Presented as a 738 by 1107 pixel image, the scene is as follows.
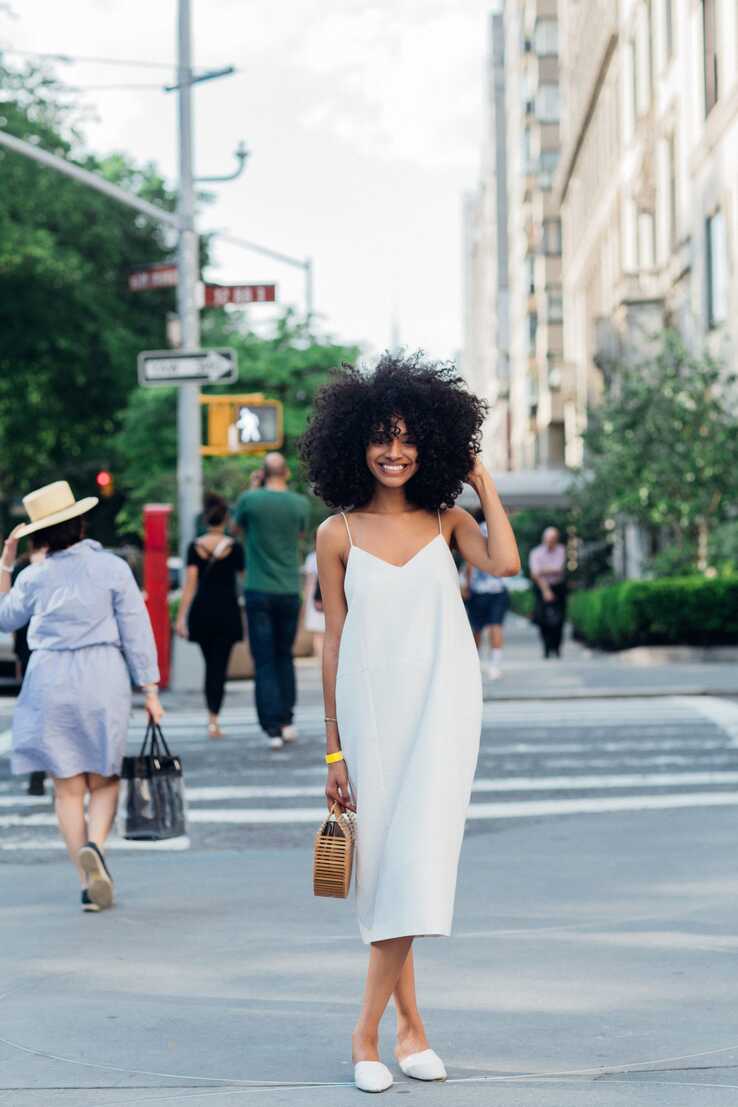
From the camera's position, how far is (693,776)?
1084 centimetres

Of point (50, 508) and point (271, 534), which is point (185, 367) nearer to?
point (271, 534)

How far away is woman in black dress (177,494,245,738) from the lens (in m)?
13.4

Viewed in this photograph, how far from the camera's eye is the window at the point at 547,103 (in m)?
77.4

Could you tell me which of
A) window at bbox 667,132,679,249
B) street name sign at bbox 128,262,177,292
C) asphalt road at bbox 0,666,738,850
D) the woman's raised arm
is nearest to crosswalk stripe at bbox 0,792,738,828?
asphalt road at bbox 0,666,738,850

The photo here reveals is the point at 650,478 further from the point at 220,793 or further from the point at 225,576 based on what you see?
the point at 220,793

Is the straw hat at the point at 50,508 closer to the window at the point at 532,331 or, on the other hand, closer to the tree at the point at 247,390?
the tree at the point at 247,390

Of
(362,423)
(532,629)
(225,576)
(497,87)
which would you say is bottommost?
(532,629)

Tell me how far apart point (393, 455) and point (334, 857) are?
3.48 feet

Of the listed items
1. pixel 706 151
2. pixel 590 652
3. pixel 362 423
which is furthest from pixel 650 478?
pixel 362 423

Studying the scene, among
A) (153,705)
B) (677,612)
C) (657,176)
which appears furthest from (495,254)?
(153,705)

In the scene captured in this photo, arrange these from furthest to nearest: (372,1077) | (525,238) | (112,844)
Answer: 1. (525,238)
2. (112,844)
3. (372,1077)

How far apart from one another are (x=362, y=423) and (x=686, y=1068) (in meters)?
1.87

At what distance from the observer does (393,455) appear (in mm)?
4820

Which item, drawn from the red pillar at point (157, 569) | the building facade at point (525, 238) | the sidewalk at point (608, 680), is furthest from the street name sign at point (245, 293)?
the building facade at point (525, 238)
